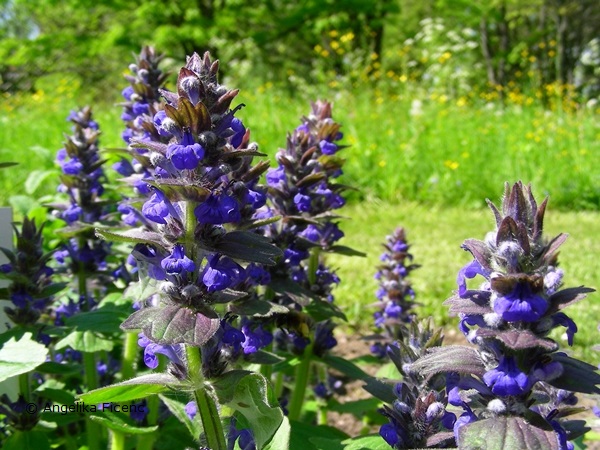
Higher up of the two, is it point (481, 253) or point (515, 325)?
point (481, 253)

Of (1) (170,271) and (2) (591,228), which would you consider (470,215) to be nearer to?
(2) (591,228)

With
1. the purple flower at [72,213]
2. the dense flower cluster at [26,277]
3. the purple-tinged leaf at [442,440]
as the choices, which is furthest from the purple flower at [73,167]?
the purple-tinged leaf at [442,440]

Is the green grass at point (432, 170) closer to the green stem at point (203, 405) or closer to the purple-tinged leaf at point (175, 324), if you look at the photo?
the green stem at point (203, 405)

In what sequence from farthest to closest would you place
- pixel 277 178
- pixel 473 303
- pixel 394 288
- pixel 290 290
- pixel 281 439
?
pixel 394 288
pixel 277 178
pixel 290 290
pixel 281 439
pixel 473 303

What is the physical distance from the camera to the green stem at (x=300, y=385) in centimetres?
257

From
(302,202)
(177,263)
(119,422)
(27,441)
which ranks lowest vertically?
(27,441)

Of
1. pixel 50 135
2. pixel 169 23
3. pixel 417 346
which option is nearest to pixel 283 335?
pixel 417 346

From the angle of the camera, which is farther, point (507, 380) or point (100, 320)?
point (100, 320)

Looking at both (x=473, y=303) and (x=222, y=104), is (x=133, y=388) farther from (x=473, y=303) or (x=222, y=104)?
(x=473, y=303)

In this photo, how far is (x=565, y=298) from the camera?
1208mm

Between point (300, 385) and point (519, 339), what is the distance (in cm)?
154

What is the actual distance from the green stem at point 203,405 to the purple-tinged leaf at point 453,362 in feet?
1.65

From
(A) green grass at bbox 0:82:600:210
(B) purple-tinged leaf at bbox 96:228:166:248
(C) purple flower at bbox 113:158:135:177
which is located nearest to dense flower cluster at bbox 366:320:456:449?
(B) purple-tinged leaf at bbox 96:228:166:248

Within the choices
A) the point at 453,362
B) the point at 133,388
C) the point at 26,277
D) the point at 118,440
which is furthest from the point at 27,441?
the point at 453,362
